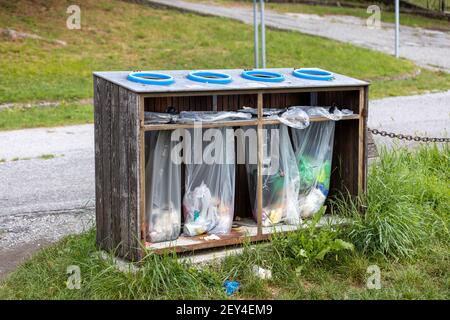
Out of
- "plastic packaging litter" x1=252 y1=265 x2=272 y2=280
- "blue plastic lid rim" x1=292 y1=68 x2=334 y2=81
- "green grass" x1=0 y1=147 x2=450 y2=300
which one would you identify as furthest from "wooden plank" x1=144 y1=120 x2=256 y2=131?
"plastic packaging litter" x1=252 y1=265 x2=272 y2=280

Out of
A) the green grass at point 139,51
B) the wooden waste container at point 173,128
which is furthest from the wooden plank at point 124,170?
the green grass at point 139,51

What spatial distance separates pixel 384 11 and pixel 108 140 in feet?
75.6

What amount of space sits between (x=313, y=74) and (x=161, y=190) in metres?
1.55

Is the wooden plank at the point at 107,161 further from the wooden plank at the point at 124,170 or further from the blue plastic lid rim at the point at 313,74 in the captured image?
the blue plastic lid rim at the point at 313,74

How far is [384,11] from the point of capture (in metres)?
27.0

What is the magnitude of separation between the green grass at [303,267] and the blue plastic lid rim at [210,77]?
1144 millimetres

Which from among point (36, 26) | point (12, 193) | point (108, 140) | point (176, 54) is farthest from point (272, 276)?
point (36, 26)

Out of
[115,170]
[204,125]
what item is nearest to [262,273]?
[204,125]

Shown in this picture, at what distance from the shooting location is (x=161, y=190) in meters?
5.45

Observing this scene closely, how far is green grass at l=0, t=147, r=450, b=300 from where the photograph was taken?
4914mm

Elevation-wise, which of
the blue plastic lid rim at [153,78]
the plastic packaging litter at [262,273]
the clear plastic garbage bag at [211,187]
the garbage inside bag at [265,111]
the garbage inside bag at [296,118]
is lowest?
the plastic packaging litter at [262,273]

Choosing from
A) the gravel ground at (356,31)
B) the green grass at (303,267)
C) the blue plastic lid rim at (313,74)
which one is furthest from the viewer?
the gravel ground at (356,31)

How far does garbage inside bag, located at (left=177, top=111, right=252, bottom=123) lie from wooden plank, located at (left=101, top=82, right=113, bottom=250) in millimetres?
481

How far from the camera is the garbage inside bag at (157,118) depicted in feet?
17.4
